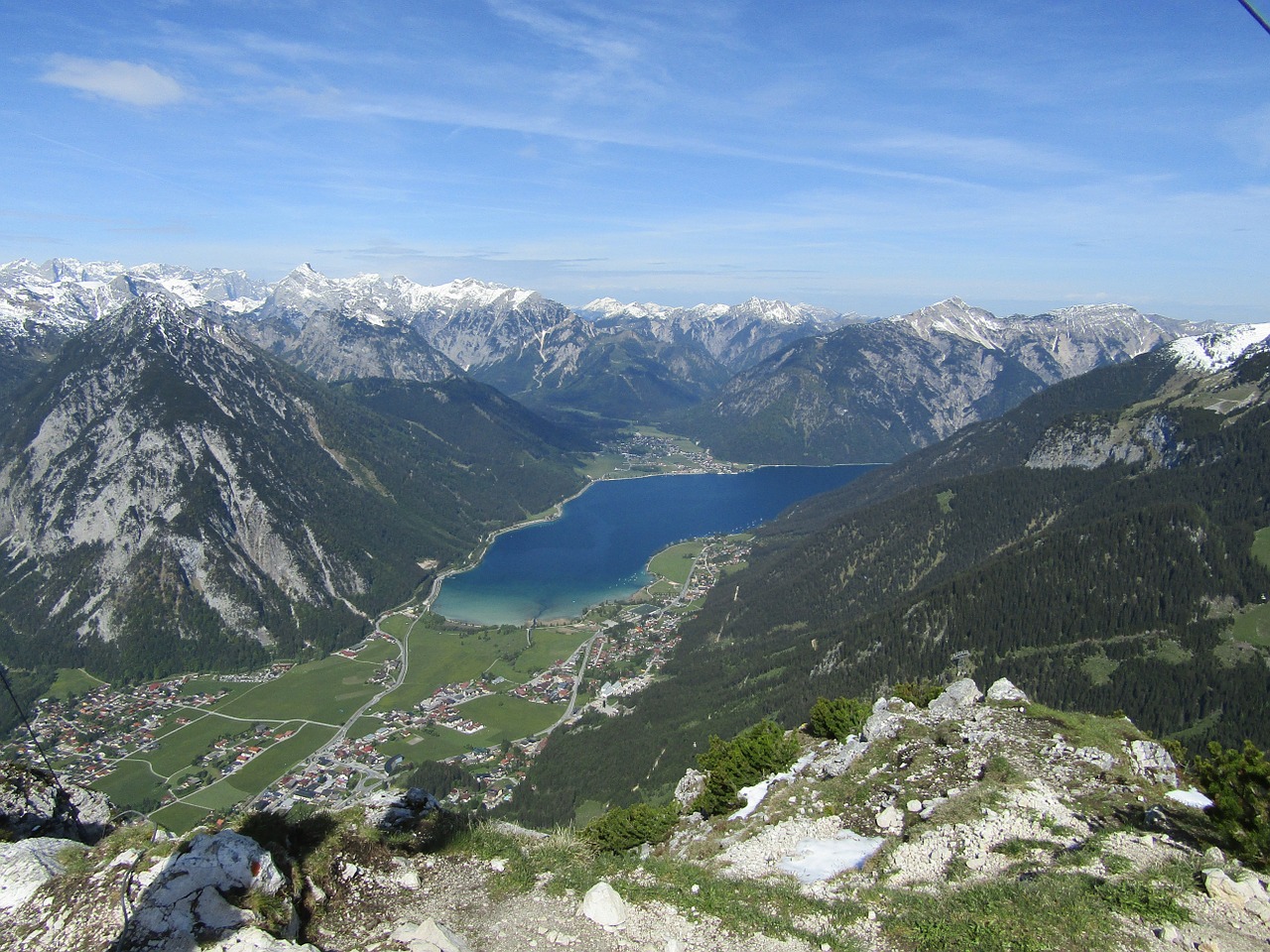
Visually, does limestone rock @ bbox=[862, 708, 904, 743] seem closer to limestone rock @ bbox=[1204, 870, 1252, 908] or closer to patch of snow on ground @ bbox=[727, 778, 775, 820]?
patch of snow on ground @ bbox=[727, 778, 775, 820]

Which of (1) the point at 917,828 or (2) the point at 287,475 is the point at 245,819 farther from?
(2) the point at 287,475

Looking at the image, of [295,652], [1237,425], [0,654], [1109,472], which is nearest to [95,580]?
[0,654]

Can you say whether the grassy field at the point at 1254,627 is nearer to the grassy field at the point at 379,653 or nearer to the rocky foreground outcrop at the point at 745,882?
the rocky foreground outcrop at the point at 745,882

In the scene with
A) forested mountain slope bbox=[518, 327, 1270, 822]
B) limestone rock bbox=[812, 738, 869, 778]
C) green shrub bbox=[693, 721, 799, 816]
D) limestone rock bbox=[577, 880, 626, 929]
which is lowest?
forested mountain slope bbox=[518, 327, 1270, 822]

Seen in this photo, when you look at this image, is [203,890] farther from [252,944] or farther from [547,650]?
[547,650]

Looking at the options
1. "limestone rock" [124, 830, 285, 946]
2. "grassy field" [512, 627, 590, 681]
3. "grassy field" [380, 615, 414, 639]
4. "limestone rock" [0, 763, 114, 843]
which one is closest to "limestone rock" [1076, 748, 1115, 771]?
"limestone rock" [124, 830, 285, 946]

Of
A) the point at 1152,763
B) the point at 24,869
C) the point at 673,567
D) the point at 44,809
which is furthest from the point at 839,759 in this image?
the point at 673,567
